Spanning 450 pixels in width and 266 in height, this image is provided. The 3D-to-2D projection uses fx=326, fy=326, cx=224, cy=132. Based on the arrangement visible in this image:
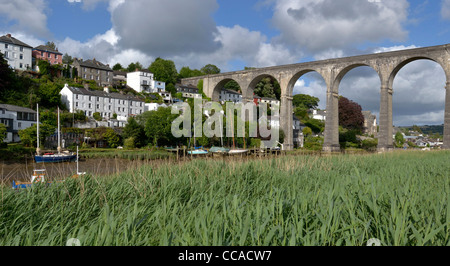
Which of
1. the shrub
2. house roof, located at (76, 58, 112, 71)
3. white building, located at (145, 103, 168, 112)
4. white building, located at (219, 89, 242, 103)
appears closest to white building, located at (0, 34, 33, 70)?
house roof, located at (76, 58, 112, 71)

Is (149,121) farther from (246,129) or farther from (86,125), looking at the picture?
(246,129)

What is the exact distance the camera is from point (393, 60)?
33281 millimetres

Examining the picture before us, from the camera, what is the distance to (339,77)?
37.7m

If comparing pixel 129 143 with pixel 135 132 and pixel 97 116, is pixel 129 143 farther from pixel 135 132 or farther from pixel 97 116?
pixel 97 116

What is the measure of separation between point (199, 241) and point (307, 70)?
40.0 meters

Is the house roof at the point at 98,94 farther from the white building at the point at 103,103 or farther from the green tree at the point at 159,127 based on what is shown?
the green tree at the point at 159,127

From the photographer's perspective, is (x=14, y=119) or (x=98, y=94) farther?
(x=98, y=94)

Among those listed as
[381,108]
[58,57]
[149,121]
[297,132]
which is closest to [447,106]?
[381,108]

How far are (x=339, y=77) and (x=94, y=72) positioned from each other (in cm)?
4140

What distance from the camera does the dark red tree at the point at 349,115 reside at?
61.2 metres

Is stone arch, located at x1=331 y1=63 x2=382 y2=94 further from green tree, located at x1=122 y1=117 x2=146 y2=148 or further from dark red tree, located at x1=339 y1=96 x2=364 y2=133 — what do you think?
dark red tree, located at x1=339 y1=96 x2=364 y2=133

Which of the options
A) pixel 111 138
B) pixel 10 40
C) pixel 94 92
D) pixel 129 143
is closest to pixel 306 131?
pixel 129 143

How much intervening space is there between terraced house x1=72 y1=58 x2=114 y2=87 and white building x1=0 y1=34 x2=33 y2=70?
7.27 m
